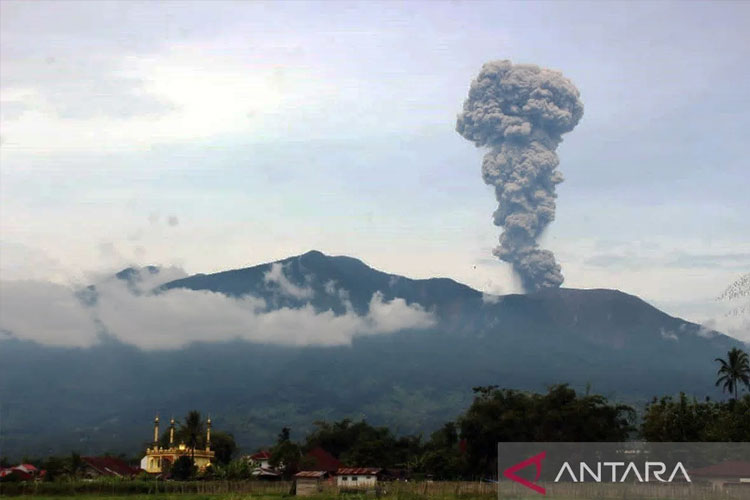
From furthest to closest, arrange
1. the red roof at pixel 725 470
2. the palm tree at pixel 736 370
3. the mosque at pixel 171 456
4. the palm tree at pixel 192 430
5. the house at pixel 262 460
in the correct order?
the palm tree at pixel 736 370
the mosque at pixel 171 456
the palm tree at pixel 192 430
the house at pixel 262 460
the red roof at pixel 725 470

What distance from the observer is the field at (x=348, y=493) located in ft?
155

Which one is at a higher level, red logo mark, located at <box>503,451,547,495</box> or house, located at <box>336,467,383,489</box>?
red logo mark, located at <box>503,451,547,495</box>

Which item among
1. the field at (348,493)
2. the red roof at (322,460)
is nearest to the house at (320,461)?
the red roof at (322,460)

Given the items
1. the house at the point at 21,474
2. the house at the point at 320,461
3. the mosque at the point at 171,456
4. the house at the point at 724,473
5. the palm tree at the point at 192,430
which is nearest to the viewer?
the house at the point at 724,473

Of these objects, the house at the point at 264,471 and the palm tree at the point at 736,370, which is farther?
the palm tree at the point at 736,370

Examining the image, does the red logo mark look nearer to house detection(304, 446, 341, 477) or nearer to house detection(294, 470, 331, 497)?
house detection(294, 470, 331, 497)

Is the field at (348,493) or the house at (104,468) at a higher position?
the field at (348,493)

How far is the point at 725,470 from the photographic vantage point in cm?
6556

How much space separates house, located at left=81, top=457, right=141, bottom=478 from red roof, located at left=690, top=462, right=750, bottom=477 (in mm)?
63619

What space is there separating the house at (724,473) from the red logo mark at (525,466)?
9.93 meters

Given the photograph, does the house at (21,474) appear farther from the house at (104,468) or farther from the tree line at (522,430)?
the house at (104,468)

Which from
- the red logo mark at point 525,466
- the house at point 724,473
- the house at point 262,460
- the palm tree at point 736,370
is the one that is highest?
the palm tree at point 736,370

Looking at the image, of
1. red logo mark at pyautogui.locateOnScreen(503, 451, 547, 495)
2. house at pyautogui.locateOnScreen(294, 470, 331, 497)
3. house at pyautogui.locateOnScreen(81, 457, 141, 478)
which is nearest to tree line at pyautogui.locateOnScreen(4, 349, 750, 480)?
house at pyautogui.locateOnScreen(81, 457, 141, 478)

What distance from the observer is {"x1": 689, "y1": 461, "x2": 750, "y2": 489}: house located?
61875 mm
